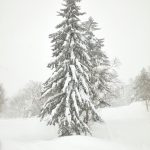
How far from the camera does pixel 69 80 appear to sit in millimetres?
17656

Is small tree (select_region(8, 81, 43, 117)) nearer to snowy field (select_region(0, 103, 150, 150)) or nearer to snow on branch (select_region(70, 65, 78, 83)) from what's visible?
snowy field (select_region(0, 103, 150, 150))

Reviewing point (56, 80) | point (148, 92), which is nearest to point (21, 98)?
point (148, 92)

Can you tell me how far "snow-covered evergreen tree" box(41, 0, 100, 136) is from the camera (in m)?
17.7

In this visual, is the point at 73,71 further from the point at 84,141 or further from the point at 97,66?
the point at 97,66

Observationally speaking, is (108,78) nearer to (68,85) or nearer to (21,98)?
(68,85)

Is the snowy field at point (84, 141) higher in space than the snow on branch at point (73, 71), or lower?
lower

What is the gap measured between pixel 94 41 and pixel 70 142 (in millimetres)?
12620

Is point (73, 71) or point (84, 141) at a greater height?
point (73, 71)

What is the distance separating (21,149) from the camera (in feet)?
47.5

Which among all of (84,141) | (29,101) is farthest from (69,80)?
(29,101)

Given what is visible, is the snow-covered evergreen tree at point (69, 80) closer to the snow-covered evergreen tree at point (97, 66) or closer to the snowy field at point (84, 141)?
the snowy field at point (84, 141)

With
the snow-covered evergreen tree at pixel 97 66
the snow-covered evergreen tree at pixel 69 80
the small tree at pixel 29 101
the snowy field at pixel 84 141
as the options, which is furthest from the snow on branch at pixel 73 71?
the small tree at pixel 29 101

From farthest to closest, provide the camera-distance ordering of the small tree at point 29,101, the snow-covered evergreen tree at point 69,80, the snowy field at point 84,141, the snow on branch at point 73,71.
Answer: the small tree at point 29,101, the snow-covered evergreen tree at point 69,80, the snow on branch at point 73,71, the snowy field at point 84,141

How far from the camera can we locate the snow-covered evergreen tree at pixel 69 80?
17719 millimetres
